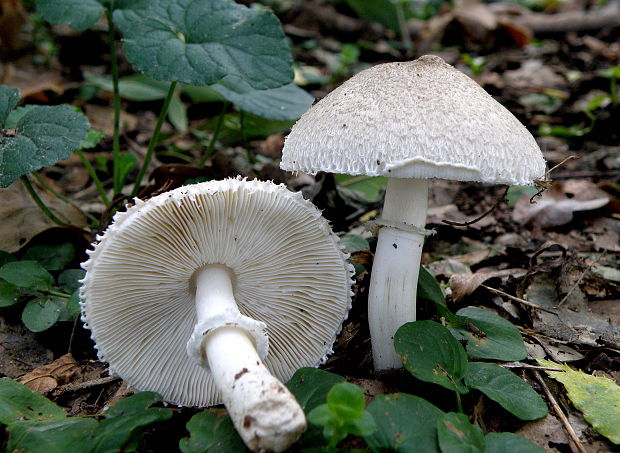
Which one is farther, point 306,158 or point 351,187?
point 351,187

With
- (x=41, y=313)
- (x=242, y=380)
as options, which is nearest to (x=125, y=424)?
(x=242, y=380)

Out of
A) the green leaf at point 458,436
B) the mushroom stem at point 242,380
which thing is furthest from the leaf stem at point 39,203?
the green leaf at point 458,436

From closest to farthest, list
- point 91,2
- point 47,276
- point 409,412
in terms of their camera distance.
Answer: point 409,412
point 47,276
point 91,2

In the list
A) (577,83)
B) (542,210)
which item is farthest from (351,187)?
(577,83)

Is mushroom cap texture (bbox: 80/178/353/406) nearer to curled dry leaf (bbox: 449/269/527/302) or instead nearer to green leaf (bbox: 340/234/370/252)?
green leaf (bbox: 340/234/370/252)

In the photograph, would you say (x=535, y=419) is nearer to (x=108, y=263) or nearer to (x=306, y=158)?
(x=306, y=158)

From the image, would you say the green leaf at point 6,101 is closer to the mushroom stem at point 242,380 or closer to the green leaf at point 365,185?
the mushroom stem at point 242,380

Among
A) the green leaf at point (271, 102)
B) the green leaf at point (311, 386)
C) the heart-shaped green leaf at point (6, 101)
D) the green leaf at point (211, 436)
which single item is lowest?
the green leaf at point (211, 436)

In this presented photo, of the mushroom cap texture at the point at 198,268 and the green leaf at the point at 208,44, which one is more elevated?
the green leaf at the point at 208,44
